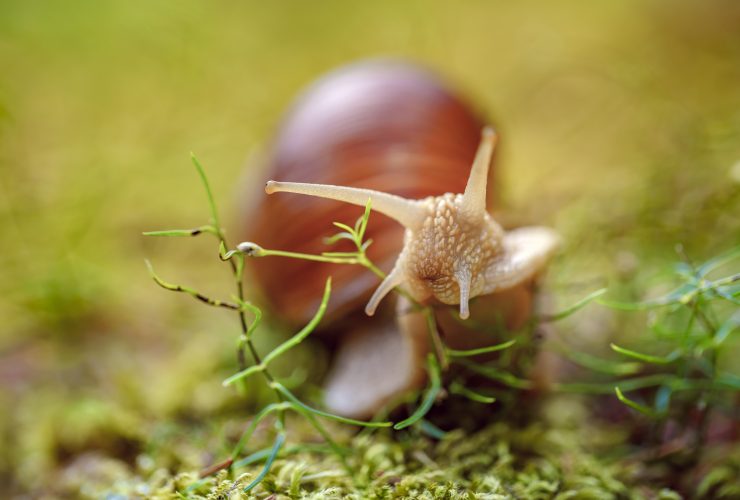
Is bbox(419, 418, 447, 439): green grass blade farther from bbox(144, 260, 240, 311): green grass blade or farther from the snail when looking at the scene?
bbox(144, 260, 240, 311): green grass blade

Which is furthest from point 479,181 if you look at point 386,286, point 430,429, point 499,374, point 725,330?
point 725,330

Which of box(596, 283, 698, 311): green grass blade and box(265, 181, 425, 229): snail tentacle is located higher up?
box(265, 181, 425, 229): snail tentacle

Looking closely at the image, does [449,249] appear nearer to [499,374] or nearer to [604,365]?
[499,374]

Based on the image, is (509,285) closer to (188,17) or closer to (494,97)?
(188,17)

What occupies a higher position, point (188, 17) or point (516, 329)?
point (188, 17)

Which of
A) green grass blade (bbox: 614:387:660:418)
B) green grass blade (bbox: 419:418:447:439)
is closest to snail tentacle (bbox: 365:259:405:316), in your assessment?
green grass blade (bbox: 419:418:447:439)

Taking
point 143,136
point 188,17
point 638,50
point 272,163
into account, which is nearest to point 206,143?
point 143,136
